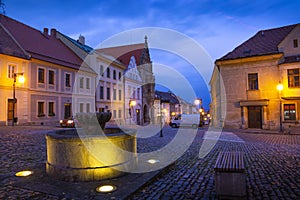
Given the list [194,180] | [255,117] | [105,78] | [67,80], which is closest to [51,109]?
[67,80]

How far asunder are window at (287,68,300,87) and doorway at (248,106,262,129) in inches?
141

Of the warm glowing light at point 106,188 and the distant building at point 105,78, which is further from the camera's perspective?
the distant building at point 105,78

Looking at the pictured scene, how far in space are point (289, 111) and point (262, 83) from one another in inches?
142

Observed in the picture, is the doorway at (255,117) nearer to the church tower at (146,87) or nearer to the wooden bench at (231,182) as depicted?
the wooden bench at (231,182)

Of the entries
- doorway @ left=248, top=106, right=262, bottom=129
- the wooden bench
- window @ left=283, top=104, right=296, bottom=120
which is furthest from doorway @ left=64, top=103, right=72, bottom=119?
the wooden bench

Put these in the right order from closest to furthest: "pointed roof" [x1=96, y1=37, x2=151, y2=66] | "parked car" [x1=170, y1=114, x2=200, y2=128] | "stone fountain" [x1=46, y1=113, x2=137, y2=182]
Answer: "stone fountain" [x1=46, y1=113, x2=137, y2=182] → "parked car" [x1=170, y1=114, x2=200, y2=128] → "pointed roof" [x1=96, y1=37, x2=151, y2=66]

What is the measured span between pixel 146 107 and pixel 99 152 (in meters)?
43.2

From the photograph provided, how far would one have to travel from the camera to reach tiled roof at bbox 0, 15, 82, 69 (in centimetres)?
2247

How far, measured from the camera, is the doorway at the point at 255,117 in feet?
72.1

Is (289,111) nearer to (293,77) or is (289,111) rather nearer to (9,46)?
(293,77)

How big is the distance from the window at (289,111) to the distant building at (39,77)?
23488 millimetres

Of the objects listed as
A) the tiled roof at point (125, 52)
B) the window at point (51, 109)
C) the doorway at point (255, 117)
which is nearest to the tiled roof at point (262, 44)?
the doorway at point (255, 117)

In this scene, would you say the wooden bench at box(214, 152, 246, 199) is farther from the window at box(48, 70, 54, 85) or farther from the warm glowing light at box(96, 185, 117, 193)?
the window at box(48, 70, 54, 85)

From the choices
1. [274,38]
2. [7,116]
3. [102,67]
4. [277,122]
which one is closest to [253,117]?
[277,122]
